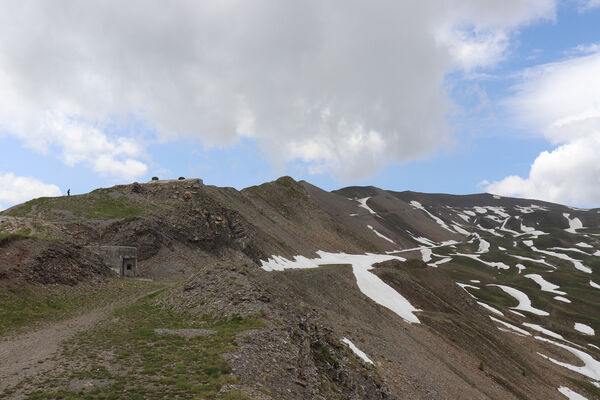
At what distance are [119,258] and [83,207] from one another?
15.4 m

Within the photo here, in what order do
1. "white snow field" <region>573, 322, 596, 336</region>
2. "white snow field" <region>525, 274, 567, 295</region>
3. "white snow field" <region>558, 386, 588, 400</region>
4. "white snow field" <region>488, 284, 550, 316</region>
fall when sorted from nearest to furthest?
"white snow field" <region>558, 386, 588, 400</region>
"white snow field" <region>573, 322, 596, 336</region>
"white snow field" <region>488, 284, 550, 316</region>
"white snow field" <region>525, 274, 567, 295</region>

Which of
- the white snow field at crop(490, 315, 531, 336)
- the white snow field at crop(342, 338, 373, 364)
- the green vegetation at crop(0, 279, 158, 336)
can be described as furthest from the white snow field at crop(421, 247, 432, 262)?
the green vegetation at crop(0, 279, 158, 336)

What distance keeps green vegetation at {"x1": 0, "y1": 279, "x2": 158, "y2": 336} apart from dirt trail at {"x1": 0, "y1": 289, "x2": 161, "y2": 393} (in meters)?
1.97

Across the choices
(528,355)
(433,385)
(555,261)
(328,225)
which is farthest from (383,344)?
(555,261)

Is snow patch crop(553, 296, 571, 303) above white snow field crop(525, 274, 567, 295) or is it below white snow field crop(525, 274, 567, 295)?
below

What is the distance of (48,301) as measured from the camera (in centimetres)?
3011

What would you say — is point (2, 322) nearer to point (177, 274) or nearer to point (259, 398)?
point (259, 398)

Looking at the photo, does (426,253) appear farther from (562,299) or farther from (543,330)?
(543,330)

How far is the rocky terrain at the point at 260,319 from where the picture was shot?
17.1 m

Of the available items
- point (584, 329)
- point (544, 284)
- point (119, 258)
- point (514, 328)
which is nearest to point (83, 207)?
point (119, 258)

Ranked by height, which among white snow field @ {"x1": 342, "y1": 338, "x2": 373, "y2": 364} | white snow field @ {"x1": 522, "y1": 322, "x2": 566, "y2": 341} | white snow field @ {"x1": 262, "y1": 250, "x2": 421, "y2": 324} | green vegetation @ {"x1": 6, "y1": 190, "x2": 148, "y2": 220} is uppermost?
green vegetation @ {"x1": 6, "y1": 190, "x2": 148, "y2": 220}

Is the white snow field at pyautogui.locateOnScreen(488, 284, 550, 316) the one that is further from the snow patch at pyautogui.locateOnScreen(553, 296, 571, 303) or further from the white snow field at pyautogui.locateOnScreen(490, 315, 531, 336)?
the white snow field at pyautogui.locateOnScreen(490, 315, 531, 336)

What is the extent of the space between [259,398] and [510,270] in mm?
166457

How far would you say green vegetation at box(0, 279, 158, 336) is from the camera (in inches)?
1018
